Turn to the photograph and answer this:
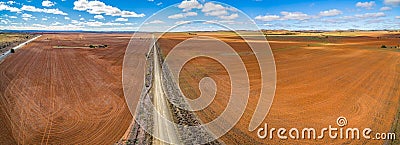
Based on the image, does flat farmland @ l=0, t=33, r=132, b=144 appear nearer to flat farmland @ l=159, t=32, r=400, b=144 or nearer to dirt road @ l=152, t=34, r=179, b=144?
dirt road @ l=152, t=34, r=179, b=144

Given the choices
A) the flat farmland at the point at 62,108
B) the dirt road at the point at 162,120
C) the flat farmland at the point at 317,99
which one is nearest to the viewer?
the dirt road at the point at 162,120

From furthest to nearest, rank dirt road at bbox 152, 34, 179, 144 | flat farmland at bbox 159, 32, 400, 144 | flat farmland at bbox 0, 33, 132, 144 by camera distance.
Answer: flat farmland at bbox 159, 32, 400, 144
flat farmland at bbox 0, 33, 132, 144
dirt road at bbox 152, 34, 179, 144

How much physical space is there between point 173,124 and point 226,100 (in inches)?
185

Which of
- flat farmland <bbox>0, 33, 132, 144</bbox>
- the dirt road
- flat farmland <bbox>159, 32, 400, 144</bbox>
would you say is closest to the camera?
the dirt road

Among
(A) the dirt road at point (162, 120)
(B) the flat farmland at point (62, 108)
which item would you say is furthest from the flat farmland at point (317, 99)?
(B) the flat farmland at point (62, 108)

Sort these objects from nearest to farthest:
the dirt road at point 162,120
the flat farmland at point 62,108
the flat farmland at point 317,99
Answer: the dirt road at point 162,120 → the flat farmland at point 62,108 → the flat farmland at point 317,99

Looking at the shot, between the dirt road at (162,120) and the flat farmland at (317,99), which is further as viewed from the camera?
the flat farmland at (317,99)

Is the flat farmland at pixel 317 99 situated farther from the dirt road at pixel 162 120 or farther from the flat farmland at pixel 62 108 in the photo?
the flat farmland at pixel 62 108

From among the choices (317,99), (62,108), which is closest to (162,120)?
(62,108)

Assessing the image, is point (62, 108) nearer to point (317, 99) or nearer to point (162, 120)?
point (162, 120)

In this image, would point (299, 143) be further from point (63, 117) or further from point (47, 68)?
point (47, 68)

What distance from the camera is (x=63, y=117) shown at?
40.6 ft

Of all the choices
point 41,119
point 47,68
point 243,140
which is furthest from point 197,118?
point 47,68

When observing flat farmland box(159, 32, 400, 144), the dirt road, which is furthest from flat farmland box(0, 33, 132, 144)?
flat farmland box(159, 32, 400, 144)
